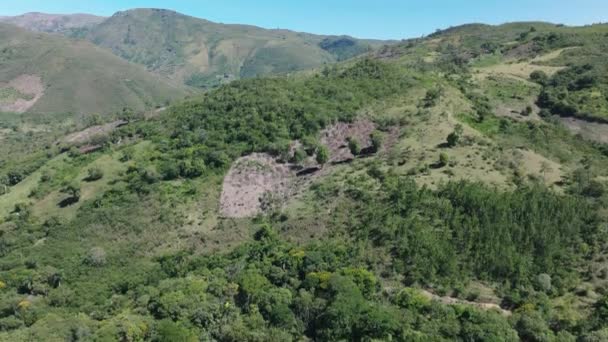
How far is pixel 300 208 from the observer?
251ft

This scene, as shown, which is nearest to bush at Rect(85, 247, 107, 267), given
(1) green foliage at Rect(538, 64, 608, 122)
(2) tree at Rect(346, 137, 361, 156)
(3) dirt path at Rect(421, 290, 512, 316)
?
(2) tree at Rect(346, 137, 361, 156)

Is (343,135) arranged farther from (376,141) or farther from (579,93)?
(579,93)

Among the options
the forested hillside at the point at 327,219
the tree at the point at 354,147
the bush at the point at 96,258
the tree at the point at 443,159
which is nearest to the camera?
the forested hillside at the point at 327,219

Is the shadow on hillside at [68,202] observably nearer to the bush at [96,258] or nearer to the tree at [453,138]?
the bush at [96,258]

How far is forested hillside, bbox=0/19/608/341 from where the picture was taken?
51.8m

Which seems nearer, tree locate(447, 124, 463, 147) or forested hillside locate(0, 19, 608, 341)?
forested hillside locate(0, 19, 608, 341)

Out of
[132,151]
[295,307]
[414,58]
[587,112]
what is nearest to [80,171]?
[132,151]

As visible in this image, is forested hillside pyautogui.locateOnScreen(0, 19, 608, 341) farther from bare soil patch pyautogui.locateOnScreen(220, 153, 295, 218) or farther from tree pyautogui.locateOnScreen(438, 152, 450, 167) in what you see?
bare soil patch pyautogui.locateOnScreen(220, 153, 295, 218)

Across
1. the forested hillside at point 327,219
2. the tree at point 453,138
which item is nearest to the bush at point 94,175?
the forested hillside at point 327,219

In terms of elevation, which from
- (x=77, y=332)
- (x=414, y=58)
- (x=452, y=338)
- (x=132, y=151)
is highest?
(x=414, y=58)

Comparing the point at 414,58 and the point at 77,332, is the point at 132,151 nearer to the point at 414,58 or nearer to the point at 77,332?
the point at 77,332

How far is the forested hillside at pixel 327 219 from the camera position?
51.8m

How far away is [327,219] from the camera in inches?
2798

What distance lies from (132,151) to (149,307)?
2195 inches
